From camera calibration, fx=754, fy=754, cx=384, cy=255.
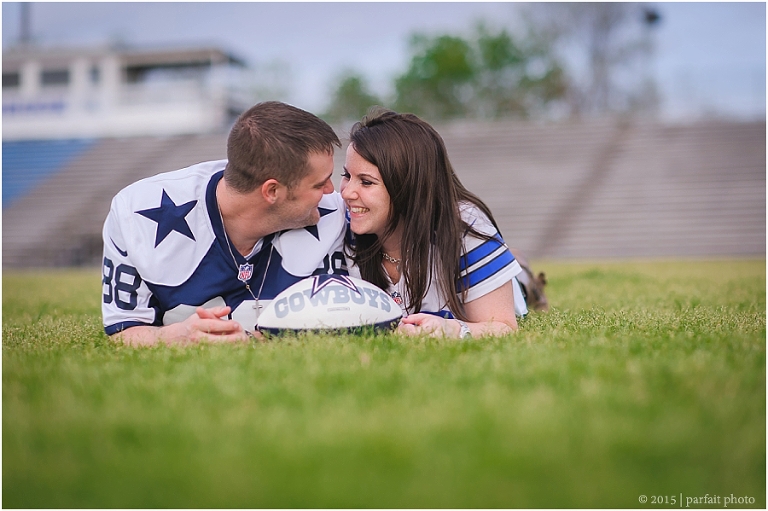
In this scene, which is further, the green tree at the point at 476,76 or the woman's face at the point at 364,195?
the green tree at the point at 476,76

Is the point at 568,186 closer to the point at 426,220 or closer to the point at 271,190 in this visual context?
the point at 426,220

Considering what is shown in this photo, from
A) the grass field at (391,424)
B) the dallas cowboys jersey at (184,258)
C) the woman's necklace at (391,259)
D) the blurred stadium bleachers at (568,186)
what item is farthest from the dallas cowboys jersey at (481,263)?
the blurred stadium bleachers at (568,186)

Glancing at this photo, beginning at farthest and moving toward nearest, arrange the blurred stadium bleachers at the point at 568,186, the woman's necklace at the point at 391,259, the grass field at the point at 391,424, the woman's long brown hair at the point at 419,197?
Result: the blurred stadium bleachers at the point at 568,186, the woman's necklace at the point at 391,259, the woman's long brown hair at the point at 419,197, the grass field at the point at 391,424

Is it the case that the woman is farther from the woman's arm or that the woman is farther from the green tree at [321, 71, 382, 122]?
the green tree at [321, 71, 382, 122]

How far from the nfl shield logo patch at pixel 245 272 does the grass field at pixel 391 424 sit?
0.63 metres

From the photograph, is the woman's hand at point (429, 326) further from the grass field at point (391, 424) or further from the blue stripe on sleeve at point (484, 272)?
the blue stripe on sleeve at point (484, 272)

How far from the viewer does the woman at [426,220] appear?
3699 mm

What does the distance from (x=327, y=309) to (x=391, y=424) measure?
1.43m

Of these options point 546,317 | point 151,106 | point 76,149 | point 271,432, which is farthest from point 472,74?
point 271,432

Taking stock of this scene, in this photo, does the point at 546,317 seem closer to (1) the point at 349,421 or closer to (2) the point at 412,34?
(1) the point at 349,421

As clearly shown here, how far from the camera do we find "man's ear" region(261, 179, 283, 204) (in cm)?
356

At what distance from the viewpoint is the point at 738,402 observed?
2129 mm

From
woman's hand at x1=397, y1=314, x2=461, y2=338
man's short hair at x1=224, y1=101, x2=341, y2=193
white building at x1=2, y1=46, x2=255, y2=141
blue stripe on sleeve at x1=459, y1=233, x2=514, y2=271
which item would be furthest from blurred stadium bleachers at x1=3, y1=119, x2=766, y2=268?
man's short hair at x1=224, y1=101, x2=341, y2=193

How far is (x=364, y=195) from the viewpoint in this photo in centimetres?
373
